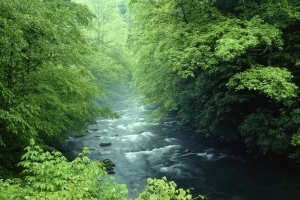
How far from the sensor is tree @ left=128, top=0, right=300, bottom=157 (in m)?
9.70

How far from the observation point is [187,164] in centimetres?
1584

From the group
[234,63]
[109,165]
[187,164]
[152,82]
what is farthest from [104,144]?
[234,63]

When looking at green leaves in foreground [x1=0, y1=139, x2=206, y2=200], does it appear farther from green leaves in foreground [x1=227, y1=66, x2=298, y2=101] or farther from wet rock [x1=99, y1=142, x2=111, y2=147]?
wet rock [x1=99, y1=142, x2=111, y2=147]

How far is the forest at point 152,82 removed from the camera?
18.8ft

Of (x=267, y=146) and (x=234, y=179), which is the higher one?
(x=267, y=146)

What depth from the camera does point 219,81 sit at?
15727 millimetres

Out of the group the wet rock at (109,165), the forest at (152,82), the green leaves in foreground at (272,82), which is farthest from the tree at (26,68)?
the green leaves in foreground at (272,82)

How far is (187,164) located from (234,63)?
7.08m

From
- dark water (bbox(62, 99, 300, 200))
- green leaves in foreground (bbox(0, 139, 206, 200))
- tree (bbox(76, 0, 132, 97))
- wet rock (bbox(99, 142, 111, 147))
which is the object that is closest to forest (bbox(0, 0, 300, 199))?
green leaves in foreground (bbox(0, 139, 206, 200))

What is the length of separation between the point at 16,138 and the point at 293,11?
11309 millimetres

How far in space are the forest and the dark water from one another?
4.30 ft

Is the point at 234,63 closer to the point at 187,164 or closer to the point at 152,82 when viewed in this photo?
the point at 187,164

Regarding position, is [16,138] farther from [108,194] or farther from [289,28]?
[289,28]

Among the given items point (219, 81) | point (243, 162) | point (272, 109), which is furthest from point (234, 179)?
point (219, 81)
